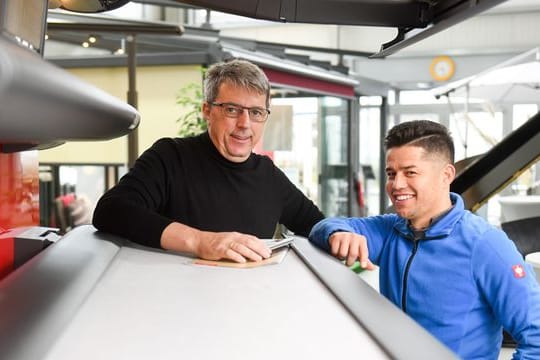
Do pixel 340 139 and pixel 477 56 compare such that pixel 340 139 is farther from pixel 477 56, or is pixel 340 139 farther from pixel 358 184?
pixel 477 56

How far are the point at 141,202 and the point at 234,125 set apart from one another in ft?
1.12

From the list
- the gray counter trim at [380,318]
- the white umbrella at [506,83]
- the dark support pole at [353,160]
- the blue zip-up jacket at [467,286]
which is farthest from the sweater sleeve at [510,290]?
the dark support pole at [353,160]

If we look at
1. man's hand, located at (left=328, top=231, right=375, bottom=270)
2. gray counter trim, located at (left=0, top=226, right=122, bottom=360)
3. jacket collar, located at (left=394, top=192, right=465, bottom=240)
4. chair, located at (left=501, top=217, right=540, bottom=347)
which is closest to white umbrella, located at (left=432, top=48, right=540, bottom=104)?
chair, located at (left=501, top=217, right=540, bottom=347)

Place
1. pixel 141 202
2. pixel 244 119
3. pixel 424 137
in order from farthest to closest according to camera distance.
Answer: pixel 244 119
pixel 141 202
pixel 424 137

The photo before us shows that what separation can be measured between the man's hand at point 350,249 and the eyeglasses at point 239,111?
1.66ft

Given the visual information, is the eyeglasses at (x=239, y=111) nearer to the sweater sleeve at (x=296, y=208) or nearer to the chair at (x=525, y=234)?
the sweater sleeve at (x=296, y=208)

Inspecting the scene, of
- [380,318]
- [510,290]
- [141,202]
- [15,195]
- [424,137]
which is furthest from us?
[141,202]

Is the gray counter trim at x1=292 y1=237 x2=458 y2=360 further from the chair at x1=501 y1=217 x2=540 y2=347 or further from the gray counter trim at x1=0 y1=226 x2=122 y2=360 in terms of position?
the chair at x1=501 y1=217 x2=540 y2=347

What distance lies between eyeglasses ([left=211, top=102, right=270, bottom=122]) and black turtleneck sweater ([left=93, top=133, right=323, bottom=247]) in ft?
0.54

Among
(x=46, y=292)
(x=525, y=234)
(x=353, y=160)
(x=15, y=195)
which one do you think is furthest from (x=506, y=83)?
(x=46, y=292)

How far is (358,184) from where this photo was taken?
825 cm

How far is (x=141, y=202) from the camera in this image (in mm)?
1559

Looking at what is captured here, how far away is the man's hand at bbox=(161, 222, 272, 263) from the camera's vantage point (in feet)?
3.64

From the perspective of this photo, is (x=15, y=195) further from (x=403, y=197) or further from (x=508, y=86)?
(x=508, y=86)
